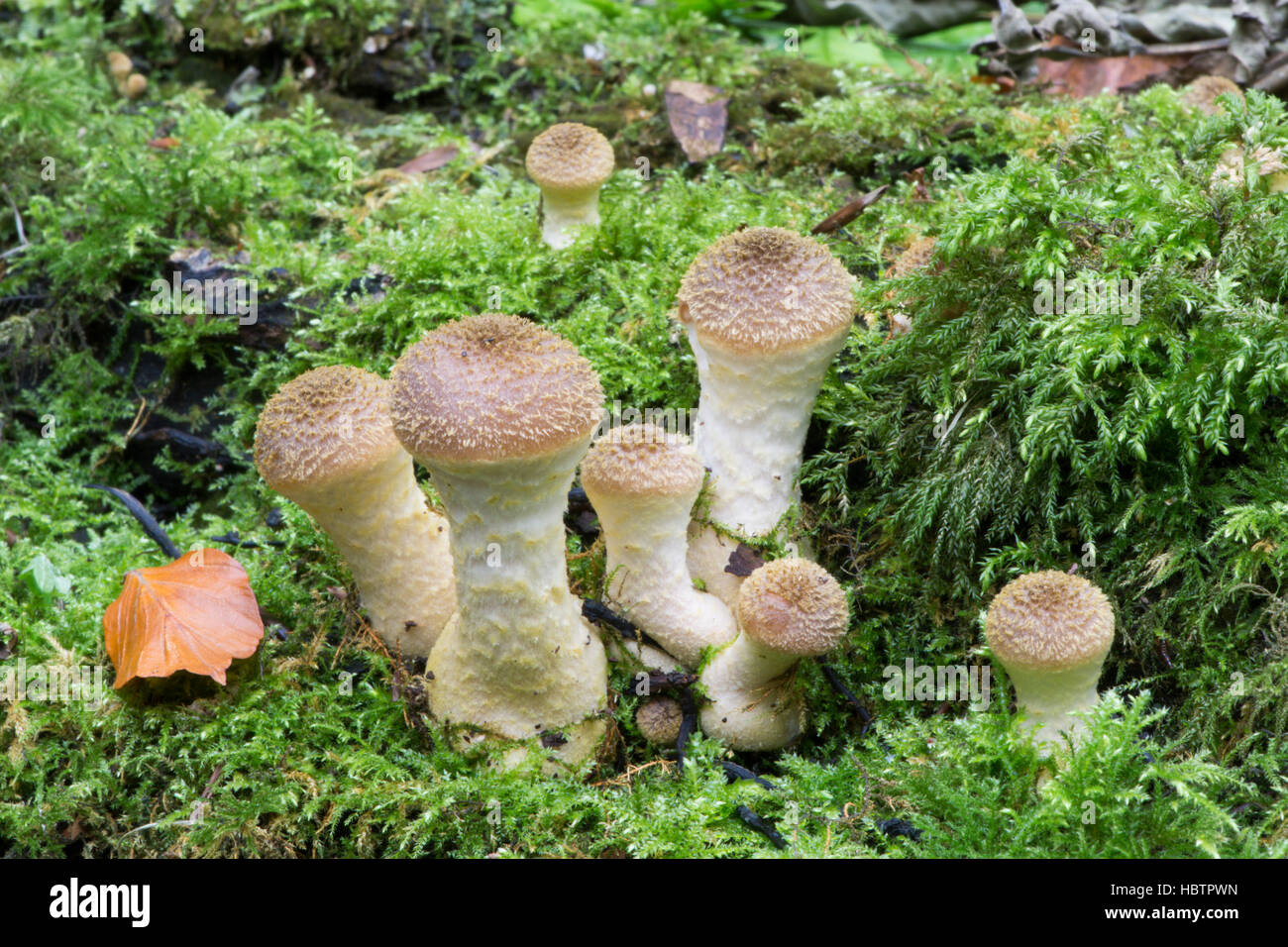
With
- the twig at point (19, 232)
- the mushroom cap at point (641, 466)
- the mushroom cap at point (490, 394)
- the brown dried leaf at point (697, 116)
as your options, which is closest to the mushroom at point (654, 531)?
the mushroom cap at point (641, 466)

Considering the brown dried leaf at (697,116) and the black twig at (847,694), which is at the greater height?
the brown dried leaf at (697,116)

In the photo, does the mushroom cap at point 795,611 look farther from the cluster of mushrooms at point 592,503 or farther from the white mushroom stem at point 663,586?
the white mushroom stem at point 663,586

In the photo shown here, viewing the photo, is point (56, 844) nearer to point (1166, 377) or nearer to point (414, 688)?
point (414, 688)

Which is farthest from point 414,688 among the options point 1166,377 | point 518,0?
point 518,0

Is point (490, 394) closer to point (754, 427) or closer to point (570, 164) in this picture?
point (754, 427)

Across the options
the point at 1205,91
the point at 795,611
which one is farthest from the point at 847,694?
the point at 1205,91

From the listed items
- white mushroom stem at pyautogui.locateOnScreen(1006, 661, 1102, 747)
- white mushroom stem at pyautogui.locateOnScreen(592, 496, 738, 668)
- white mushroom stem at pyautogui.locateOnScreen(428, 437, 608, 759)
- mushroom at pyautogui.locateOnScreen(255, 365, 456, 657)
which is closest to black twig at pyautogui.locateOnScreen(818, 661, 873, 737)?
white mushroom stem at pyautogui.locateOnScreen(592, 496, 738, 668)

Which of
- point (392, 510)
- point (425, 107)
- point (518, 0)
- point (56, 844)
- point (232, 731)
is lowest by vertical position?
point (56, 844)
